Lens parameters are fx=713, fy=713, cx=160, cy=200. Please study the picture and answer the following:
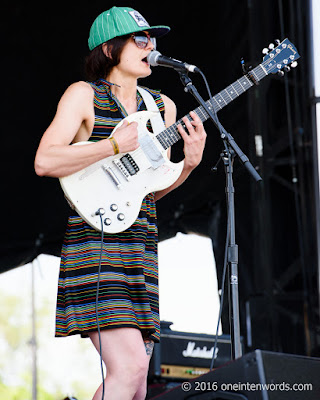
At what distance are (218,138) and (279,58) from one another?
214 cm

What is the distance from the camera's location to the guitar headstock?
10.0 ft

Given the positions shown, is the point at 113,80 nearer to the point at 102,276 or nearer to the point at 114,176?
the point at 114,176

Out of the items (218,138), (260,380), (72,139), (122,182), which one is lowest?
(260,380)

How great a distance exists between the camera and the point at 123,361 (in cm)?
236

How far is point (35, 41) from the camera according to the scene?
510 cm

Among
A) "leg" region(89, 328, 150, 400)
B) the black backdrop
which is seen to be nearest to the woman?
"leg" region(89, 328, 150, 400)

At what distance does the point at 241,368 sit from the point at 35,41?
3.76 m

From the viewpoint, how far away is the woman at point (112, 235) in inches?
94.1

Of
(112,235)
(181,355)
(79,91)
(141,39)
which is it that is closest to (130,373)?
(112,235)

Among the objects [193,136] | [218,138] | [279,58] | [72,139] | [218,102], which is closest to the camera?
[72,139]

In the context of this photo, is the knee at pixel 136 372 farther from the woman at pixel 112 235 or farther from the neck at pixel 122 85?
the neck at pixel 122 85

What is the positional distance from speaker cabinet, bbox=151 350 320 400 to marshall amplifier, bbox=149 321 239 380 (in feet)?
7.48

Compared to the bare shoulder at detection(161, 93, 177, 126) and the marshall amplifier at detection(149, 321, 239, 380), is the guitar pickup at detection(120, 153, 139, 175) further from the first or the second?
the marshall amplifier at detection(149, 321, 239, 380)

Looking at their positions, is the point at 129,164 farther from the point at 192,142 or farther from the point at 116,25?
the point at 116,25
